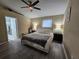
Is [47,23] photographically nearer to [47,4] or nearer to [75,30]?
[47,4]

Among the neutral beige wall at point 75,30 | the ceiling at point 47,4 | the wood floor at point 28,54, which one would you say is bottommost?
the wood floor at point 28,54

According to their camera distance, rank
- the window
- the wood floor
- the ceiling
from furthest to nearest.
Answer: the window < the ceiling < the wood floor

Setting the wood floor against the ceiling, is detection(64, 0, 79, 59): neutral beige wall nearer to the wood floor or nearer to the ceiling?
the wood floor

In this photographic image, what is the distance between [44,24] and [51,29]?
3.03 ft

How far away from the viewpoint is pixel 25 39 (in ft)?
11.5

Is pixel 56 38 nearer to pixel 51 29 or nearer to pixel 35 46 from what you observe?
pixel 51 29

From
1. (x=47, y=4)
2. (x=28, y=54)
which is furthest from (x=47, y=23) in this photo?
(x=28, y=54)

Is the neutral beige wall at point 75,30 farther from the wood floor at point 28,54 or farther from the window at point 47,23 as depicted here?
the window at point 47,23

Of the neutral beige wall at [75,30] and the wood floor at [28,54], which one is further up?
the neutral beige wall at [75,30]

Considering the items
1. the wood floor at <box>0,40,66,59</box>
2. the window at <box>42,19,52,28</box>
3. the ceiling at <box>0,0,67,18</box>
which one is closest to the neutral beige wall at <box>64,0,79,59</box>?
the wood floor at <box>0,40,66,59</box>

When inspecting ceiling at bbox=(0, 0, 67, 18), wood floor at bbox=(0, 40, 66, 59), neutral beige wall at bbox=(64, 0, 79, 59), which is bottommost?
wood floor at bbox=(0, 40, 66, 59)

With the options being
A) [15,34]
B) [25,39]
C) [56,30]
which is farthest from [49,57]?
[15,34]

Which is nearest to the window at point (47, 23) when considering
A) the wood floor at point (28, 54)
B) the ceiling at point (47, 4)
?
the ceiling at point (47, 4)

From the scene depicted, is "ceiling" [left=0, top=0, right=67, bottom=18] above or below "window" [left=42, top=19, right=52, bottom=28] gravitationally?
above
